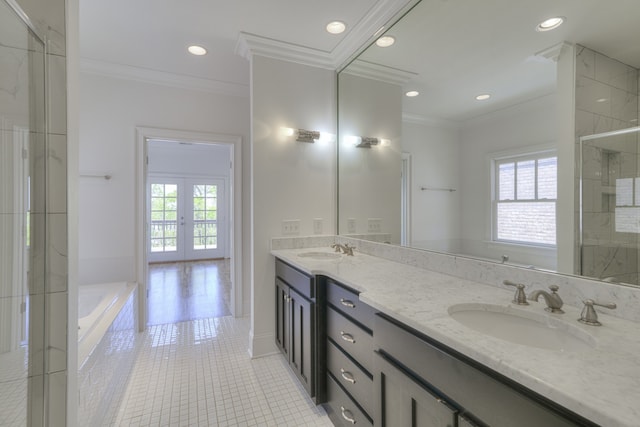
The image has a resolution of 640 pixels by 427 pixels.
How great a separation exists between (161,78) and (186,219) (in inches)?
172

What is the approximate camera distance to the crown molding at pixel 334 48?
1.96m

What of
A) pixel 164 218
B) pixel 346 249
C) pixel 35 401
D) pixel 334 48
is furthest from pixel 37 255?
pixel 164 218

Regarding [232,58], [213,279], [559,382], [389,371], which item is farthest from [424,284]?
[213,279]

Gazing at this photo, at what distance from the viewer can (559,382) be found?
0.60m

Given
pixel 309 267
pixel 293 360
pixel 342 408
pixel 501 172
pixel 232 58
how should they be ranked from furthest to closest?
pixel 232 58, pixel 293 360, pixel 309 267, pixel 342 408, pixel 501 172

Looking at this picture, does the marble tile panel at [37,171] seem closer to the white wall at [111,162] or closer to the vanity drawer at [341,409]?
the vanity drawer at [341,409]

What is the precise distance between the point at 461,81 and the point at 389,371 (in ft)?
5.00

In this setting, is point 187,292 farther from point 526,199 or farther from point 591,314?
point 591,314

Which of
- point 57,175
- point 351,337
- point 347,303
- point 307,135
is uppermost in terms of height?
point 307,135

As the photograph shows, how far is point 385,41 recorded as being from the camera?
2.09 metres

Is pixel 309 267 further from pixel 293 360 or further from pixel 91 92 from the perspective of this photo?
pixel 91 92

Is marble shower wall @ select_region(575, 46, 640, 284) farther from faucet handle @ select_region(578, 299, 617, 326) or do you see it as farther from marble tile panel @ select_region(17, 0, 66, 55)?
marble tile panel @ select_region(17, 0, 66, 55)

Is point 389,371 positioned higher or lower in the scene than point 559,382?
lower

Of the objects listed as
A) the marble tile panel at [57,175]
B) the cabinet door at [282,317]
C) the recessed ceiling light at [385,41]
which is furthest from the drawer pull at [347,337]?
the recessed ceiling light at [385,41]
